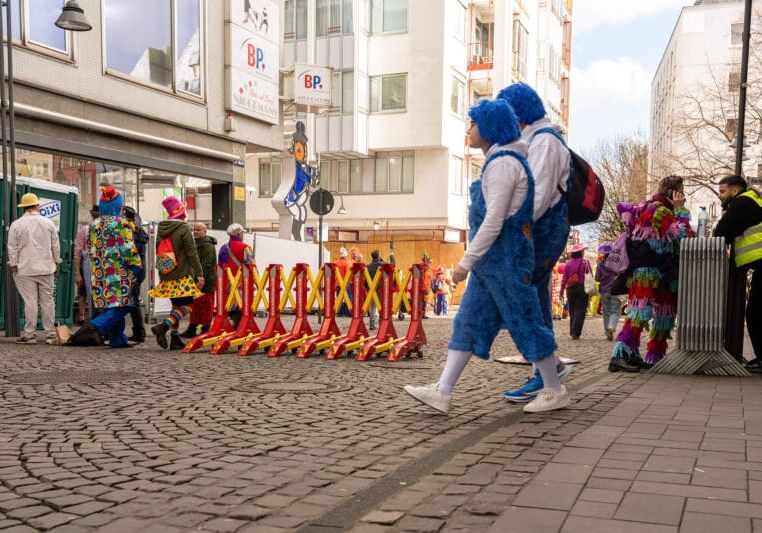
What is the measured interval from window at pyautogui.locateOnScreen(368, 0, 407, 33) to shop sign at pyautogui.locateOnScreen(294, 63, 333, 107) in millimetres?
13203

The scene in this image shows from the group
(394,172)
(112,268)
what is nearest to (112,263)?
(112,268)

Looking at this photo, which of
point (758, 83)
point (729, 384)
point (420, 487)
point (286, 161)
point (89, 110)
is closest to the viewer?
point (420, 487)

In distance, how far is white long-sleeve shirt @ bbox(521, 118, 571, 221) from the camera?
5.60m

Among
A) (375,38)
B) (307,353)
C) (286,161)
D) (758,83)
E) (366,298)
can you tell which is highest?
A: (375,38)

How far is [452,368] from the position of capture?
17.4 ft

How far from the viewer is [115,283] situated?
10.4 meters

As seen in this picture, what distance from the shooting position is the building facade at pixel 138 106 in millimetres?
14680

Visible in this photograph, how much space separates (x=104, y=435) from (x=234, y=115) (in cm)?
1632

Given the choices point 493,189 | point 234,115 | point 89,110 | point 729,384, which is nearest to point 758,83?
point 234,115


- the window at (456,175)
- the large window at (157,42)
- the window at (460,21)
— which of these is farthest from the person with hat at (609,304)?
the window at (460,21)

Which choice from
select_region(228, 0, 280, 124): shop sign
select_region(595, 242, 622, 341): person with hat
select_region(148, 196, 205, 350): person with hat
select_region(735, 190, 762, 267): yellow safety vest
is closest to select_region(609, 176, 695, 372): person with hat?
select_region(735, 190, 762, 267): yellow safety vest

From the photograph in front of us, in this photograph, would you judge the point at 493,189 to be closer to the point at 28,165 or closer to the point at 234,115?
the point at 28,165

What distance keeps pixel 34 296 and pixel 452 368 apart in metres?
7.69

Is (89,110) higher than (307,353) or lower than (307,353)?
higher
